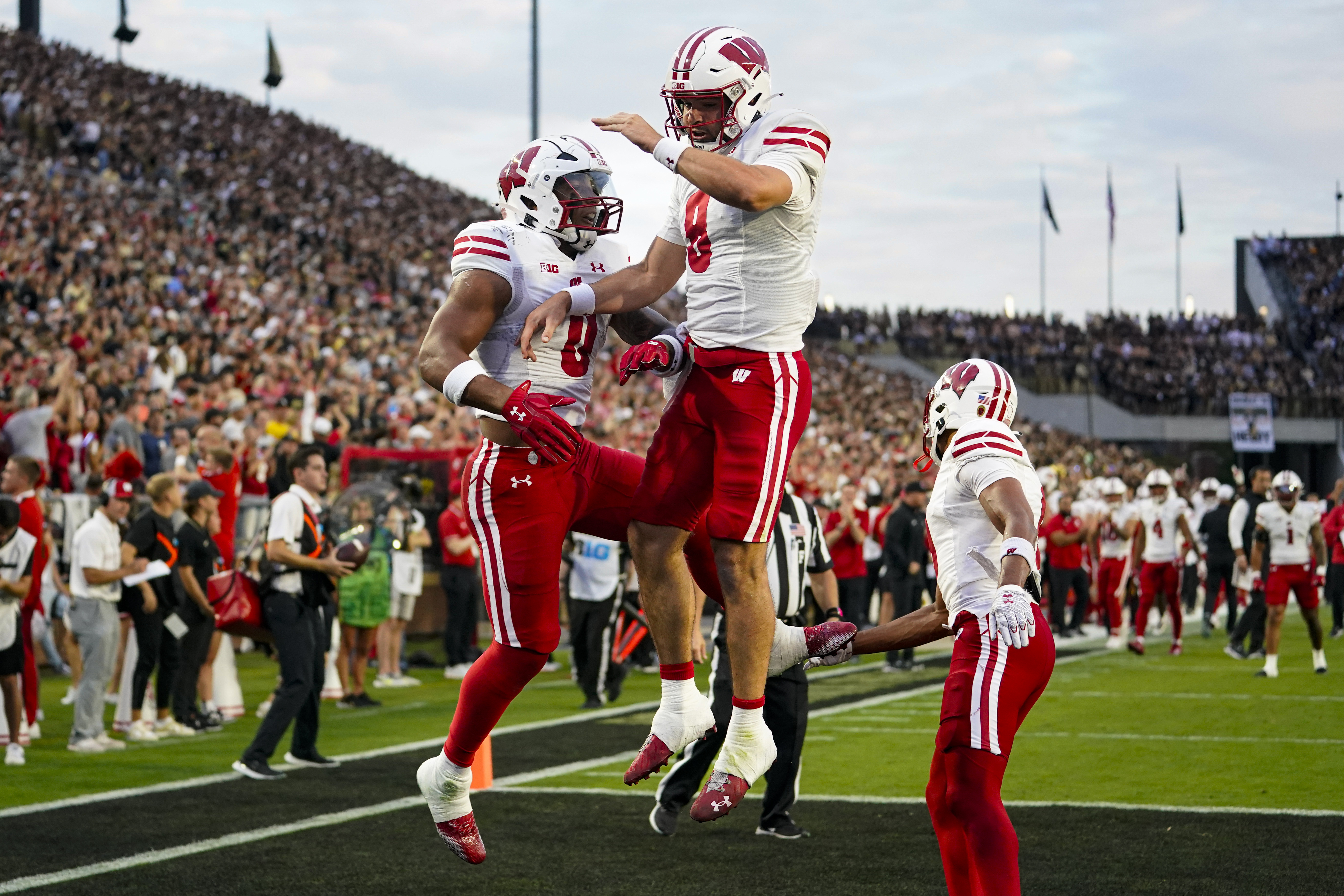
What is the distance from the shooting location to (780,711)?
8.91 metres

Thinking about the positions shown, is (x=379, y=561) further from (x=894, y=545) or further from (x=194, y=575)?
(x=894, y=545)

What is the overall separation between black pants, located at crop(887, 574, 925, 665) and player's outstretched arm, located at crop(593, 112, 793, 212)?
44.8 ft

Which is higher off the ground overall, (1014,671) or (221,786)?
(1014,671)

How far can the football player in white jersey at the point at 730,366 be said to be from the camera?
15.7ft

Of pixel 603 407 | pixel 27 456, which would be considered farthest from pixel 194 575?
pixel 603 407

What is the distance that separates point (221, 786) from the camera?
10391 millimetres

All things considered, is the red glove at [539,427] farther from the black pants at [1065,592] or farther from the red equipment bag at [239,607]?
the black pants at [1065,592]

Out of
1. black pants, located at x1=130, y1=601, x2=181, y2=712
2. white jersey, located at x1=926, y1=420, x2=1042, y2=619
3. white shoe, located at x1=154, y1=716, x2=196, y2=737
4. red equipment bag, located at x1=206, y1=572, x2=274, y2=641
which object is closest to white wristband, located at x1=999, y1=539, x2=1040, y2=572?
white jersey, located at x1=926, y1=420, x2=1042, y2=619

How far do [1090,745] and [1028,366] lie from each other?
1655 inches

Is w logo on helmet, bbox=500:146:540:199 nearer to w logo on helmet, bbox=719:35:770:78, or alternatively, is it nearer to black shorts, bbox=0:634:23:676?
w logo on helmet, bbox=719:35:770:78

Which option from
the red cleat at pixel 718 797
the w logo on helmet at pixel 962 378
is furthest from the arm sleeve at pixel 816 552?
the red cleat at pixel 718 797

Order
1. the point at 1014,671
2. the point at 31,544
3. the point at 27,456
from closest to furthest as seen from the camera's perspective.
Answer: the point at 1014,671
the point at 31,544
the point at 27,456

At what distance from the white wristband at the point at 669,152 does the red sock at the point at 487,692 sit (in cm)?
177

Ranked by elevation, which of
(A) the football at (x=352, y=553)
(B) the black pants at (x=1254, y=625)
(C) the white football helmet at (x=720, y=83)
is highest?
(C) the white football helmet at (x=720, y=83)
